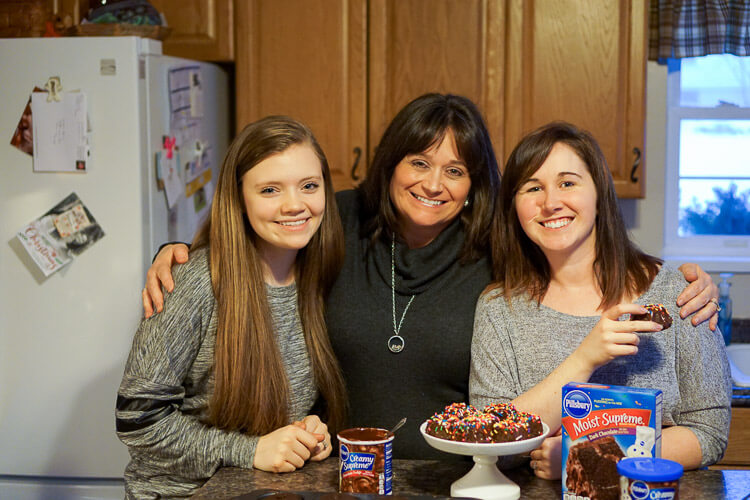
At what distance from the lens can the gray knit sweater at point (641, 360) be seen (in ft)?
4.83

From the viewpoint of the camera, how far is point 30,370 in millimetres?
2475

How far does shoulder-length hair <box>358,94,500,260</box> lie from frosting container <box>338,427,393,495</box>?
0.66 meters

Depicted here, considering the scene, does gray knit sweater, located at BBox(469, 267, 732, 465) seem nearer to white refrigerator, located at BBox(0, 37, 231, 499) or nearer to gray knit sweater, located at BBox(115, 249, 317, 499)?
gray knit sweater, located at BBox(115, 249, 317, 499)

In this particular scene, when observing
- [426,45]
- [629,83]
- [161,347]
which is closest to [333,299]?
[161,347]

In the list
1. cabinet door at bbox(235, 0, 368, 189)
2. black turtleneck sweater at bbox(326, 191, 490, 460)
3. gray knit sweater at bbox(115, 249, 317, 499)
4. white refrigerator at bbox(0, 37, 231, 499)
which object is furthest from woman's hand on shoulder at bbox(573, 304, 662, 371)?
cabinet door at bbox(235, 0, 368, 189)

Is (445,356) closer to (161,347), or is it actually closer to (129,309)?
(161,347)

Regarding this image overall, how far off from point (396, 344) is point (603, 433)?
599 millimetres

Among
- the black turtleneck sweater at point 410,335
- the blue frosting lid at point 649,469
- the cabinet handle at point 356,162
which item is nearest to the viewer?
the blue frosting lid at point 649,469

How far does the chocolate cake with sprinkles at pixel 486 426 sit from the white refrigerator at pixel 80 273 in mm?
1396

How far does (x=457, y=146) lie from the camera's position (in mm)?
1791

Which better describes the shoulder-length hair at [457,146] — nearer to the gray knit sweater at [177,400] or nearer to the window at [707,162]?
the gray knit sweater at [177,400]

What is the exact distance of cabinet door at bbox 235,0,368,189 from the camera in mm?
2811

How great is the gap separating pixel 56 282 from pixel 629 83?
6.29ft

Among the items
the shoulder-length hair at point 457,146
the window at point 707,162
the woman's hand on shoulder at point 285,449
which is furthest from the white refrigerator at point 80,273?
the window at point 707,162
